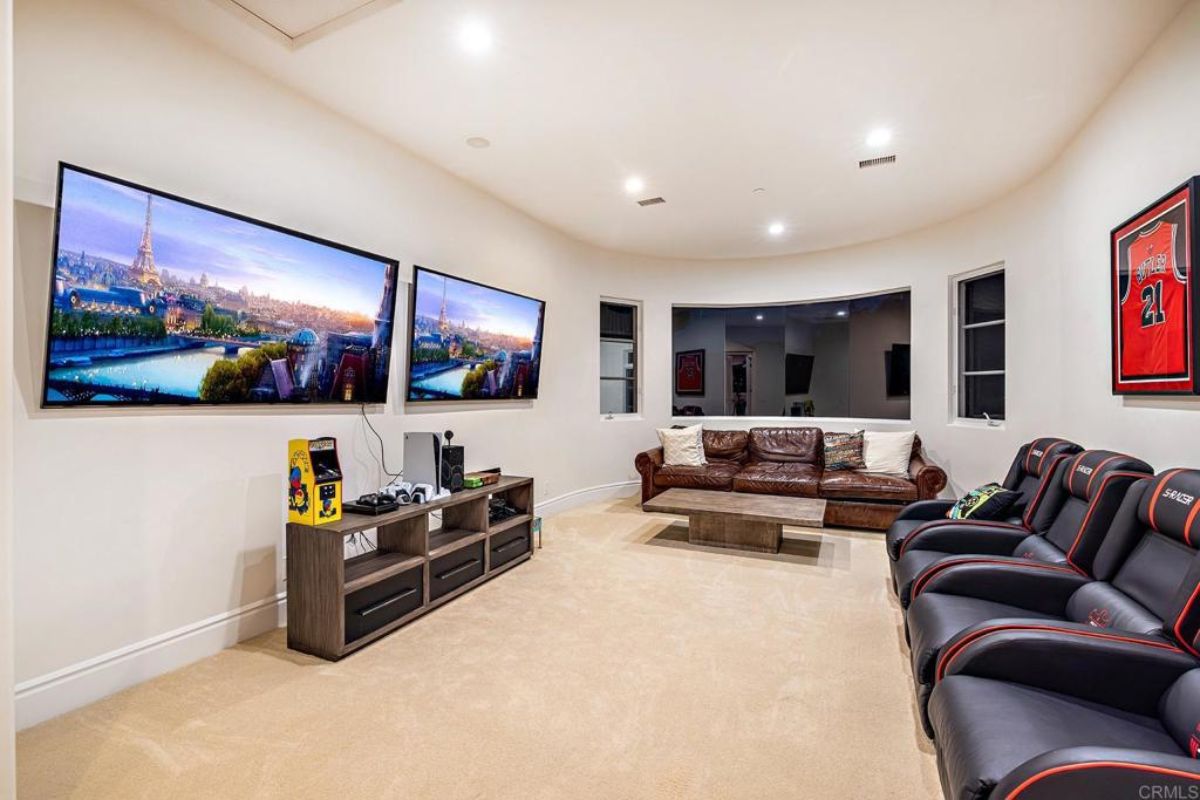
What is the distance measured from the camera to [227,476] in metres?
2.73

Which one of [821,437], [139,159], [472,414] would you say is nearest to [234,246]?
[139,159]

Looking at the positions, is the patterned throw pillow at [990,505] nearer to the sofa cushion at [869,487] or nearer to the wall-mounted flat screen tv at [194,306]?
the sofa cushion at [869,487]

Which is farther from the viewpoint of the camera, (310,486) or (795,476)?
(795,476)

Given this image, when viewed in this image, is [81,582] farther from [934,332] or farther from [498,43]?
[934,332]

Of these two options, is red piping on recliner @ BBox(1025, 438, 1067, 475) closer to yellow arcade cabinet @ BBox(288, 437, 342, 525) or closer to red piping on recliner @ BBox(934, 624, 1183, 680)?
red piping on recliner @ BBox(934, 624, 1183, 680)

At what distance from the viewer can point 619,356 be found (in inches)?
263

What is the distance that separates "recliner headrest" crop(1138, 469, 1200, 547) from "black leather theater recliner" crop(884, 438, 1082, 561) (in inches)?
37.6

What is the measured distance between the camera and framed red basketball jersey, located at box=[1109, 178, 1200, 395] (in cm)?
223

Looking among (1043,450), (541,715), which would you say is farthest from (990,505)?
(541,715)

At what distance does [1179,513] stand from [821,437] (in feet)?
14.6

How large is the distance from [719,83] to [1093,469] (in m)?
2.57

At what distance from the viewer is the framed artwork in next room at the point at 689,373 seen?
23.5 ft

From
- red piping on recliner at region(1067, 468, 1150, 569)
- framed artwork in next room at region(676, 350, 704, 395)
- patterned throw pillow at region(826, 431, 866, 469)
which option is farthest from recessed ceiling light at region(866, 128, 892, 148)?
framed artwork in next room at region(676, 350, 704, 395)

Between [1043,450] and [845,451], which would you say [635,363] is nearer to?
[845,451]
